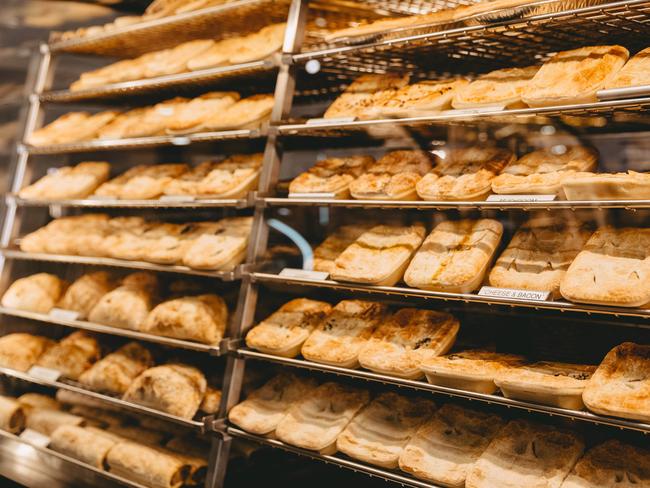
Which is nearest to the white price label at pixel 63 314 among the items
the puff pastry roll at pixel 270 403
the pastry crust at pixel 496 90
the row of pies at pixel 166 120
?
the row of pies at pixel 166 120

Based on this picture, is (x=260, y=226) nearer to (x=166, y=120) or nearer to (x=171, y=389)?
(x=171, y=389)

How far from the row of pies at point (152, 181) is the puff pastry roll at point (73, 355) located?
2.72 ft

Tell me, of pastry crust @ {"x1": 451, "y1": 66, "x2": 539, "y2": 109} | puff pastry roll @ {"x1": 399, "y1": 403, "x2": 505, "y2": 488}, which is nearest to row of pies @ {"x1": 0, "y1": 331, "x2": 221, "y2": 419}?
puff pastry roll @ {"x1": 399, "y1": 403, "x2": 505, "y2": 488}

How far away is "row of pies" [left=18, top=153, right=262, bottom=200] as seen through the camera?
11.3 feet

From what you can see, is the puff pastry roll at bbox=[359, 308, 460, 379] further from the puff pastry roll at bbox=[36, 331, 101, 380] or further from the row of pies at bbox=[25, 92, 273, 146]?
the puff pastry roll at bbox=[36, 331, 101, 380]

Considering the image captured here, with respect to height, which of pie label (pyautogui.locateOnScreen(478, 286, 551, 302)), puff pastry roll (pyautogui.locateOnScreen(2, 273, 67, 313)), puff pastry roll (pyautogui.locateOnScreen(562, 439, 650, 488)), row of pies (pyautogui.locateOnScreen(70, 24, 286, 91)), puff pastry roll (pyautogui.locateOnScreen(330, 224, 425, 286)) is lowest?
puff pastry roll (pyautogui.locateOnScreen(562, 439, 650, 488))

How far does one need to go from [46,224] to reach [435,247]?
296 cm

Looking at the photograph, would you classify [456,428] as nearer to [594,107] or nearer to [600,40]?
[594,107]

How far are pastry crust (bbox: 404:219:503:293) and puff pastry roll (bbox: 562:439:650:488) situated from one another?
2.23 ft

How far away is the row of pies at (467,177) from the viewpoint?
2.24 meters

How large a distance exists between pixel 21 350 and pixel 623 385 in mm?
3341

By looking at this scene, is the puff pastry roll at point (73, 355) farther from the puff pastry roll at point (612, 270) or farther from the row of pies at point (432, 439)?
the puff pastry roll at point (612, 270)

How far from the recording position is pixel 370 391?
313 centimetres

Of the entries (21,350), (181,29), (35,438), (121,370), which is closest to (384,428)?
(121,370)
